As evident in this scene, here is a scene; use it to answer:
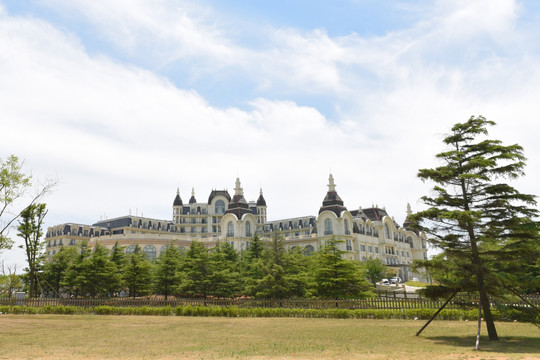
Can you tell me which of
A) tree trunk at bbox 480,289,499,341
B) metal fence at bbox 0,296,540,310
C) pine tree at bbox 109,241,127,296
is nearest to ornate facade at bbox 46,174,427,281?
pine tree at bbox 109,241,127,296

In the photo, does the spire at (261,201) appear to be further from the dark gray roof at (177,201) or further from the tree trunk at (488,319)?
the tree trunk at (488,319)

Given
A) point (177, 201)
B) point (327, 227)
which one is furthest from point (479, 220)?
point (177, 201)

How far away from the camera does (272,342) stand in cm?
1527

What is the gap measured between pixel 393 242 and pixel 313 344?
71.0 m

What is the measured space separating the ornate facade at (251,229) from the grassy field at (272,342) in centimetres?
3279

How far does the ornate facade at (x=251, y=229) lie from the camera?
70.7 m

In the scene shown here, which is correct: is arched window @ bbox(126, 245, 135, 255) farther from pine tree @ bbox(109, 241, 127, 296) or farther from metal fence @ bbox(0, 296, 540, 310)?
metal fence @ bbox(0, 296, 540, 310)

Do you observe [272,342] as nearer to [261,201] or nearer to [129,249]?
[129,249]

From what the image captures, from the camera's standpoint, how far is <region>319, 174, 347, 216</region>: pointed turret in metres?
70.7

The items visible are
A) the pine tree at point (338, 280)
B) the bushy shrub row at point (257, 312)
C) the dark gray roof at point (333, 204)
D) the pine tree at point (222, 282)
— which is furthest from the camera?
the dark gray roof at point (333, 204)

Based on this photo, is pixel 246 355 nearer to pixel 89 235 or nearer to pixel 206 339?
pixel 206 339

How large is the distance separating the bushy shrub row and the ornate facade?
2474 cm

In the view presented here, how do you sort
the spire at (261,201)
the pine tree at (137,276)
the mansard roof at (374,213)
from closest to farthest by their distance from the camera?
the pine tree at (137,276) < the mansard roof at (374,213) < the spire at (261,201)

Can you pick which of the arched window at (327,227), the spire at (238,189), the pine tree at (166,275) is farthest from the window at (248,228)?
the pine tree at (166,275)
